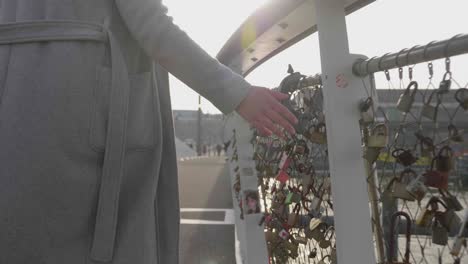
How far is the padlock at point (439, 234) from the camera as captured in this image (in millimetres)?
919

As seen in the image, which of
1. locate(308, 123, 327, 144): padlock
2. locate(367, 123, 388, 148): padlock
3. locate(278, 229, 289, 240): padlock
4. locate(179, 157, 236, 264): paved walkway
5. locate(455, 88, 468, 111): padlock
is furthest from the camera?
locate(179, 157, 236, 264): paved walkway

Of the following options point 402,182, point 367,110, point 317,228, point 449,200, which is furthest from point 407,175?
point 317,228

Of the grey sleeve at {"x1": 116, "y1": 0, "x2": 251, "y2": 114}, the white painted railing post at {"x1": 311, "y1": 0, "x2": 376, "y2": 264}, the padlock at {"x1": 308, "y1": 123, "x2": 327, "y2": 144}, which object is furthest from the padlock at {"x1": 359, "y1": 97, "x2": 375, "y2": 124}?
the grey sleeve at {"x1": 116, "y1": 0, "x2": 251, "y2": 114}

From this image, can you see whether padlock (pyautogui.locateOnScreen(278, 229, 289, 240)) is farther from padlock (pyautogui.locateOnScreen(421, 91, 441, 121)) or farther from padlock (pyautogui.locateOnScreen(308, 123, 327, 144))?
padlock (pyautogui.locateOnScreen(421, 91, 441, 121))

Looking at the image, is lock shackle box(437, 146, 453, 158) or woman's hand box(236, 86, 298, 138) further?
woman's hand box(236, 86, 298, 138)

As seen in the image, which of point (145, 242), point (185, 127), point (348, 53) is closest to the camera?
point (145, 242)

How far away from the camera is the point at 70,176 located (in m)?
0.98

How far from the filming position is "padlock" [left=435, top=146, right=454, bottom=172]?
35.1 inches

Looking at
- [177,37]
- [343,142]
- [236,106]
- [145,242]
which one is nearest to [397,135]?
[343,142]

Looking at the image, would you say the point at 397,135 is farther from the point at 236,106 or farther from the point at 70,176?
the point at 70,176

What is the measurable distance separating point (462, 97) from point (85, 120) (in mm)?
888

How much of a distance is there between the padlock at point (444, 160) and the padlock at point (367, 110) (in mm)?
266

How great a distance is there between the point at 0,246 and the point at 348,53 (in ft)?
3.51

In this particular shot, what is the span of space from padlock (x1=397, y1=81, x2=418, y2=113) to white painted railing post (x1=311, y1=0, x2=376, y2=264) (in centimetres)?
18
